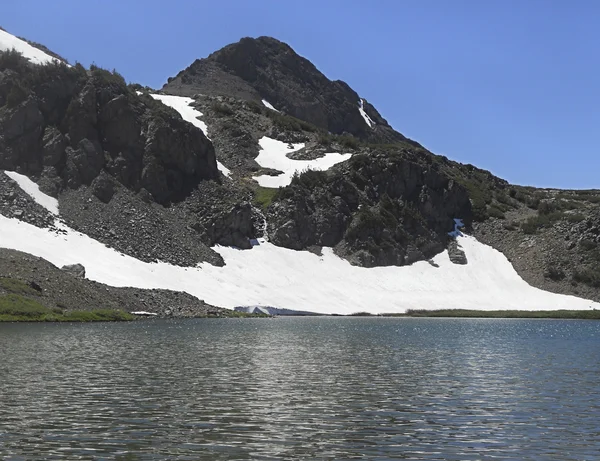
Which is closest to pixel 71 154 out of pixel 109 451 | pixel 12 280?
pixel 12 280

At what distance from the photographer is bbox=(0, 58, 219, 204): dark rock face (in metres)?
130

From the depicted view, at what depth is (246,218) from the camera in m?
142

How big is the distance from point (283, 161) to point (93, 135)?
56.0m

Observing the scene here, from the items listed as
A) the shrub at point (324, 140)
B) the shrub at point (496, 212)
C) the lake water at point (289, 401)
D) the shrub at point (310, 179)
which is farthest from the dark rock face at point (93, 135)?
the lake water at point (289, 401)

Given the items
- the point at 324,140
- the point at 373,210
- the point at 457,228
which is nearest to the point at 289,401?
the point at 373,210

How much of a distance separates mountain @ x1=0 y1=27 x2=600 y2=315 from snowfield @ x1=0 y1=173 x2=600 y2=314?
413mm

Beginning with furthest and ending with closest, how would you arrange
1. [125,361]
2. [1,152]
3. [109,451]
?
1. [1,152]
2. [125,361]
3. [109,451]

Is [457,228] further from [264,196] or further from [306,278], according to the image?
[306,278]

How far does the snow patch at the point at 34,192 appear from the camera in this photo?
389ft

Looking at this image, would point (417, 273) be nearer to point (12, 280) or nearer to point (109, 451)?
point (12, 280)

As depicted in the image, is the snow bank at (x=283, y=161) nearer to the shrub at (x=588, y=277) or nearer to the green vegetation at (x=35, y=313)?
the shrub at (x=588, y=277)

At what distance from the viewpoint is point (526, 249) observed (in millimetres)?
158375

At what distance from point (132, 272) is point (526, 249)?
94721mm

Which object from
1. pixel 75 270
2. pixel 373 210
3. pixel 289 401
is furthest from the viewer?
pixel 373 210
